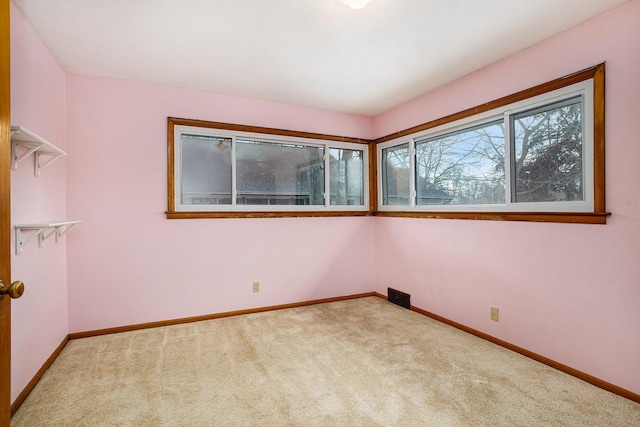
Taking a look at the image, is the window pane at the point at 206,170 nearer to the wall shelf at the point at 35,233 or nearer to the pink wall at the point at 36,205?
the pink wall at the point at 36,205

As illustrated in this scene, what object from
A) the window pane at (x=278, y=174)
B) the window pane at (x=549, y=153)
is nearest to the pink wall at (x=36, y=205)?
the window pane at (x=278, y=174)

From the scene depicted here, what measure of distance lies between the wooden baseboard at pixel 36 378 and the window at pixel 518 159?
351cm

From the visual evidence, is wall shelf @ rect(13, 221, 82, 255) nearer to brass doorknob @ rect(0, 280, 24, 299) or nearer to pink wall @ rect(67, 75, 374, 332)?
pink wall @ rect(67, 75, 374, 332)

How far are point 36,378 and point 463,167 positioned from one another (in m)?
3.84

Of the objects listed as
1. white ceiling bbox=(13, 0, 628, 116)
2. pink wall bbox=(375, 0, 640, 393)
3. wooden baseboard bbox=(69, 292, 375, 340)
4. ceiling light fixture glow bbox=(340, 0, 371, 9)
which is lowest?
wooden baseboard bbox=(69, 292, 375, 340)

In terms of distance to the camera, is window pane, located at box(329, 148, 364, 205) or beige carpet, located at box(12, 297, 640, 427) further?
window pane, located at box(329, 148, 364, 205)

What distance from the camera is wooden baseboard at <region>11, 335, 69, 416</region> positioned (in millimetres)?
1893

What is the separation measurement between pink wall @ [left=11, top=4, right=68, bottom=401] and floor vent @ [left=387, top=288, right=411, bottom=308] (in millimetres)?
3312

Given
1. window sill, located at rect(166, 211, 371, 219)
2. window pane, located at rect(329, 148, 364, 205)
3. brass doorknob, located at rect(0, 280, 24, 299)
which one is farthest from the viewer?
window pane, located at rect(329, 148, 364, 205)

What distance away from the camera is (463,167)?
321cm

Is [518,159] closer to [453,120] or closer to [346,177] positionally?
[453,120]

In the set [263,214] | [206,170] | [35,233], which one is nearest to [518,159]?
[263,214]

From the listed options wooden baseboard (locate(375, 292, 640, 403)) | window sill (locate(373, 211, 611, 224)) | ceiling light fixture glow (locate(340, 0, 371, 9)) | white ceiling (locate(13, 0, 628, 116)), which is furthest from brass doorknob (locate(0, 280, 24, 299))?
wooden baseboard (locate(375, 292, 640, 403))

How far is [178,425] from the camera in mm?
1743
